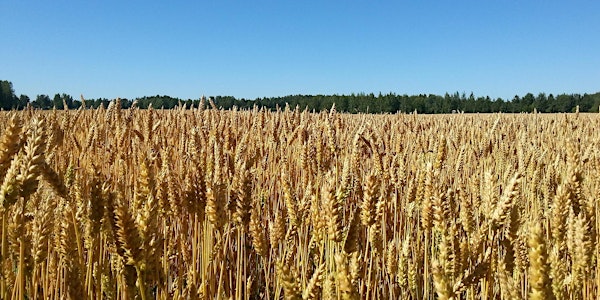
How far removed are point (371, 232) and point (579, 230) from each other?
528 millimetres

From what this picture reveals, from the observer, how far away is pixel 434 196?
1166mm

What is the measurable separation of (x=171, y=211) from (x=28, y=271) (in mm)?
396

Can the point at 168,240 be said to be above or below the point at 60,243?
below

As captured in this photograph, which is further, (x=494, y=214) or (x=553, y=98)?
(x=553, y=98)

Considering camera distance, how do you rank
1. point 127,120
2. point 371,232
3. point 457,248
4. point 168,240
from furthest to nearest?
point 127,120 → point 168,240 → point 371,232 → point 457,248

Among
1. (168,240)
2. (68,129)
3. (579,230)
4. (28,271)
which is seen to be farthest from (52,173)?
(68,129)

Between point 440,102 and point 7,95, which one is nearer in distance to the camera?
point 7,95

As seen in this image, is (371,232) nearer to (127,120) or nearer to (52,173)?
(52,173)

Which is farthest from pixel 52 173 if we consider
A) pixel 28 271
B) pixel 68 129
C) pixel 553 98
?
pixel 553 98

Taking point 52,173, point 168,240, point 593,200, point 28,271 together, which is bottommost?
point 168,240

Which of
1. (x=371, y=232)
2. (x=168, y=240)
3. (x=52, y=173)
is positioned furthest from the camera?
(x=168, y=240)

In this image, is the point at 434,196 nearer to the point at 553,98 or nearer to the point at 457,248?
the point at 457,248

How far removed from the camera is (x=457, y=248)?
3.59ft

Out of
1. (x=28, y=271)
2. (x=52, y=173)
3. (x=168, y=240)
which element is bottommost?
(x=168, y=240)
